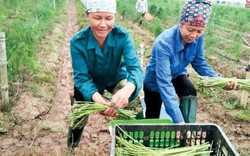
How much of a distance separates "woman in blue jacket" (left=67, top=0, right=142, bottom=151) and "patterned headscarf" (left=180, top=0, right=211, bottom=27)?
47 cm

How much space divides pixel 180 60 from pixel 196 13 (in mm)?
461

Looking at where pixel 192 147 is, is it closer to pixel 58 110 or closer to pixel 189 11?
pixel 189 11

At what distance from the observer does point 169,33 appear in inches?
88.7

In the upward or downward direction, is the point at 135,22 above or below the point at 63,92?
above

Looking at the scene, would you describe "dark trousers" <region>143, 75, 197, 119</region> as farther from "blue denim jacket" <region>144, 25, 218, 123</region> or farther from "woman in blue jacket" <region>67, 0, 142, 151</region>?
"woman in blue jacket" <region>67, 0, 142, 151</region>

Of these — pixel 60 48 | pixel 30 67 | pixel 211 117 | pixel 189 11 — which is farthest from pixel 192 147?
pixel 60 48

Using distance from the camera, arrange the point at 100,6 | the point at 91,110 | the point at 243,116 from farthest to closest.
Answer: the point at 243,116 → the point at 100,6 → the point at 91,110

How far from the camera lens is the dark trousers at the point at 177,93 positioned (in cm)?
243

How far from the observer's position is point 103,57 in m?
2.25

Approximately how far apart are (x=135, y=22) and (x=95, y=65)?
10.4 m

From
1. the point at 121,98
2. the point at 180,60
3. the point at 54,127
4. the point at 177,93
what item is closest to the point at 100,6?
the point at 121,98

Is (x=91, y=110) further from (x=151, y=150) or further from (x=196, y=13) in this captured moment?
(x=196, y=13)

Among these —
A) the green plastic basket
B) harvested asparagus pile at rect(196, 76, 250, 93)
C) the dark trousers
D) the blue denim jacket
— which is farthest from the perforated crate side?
the dark trousers

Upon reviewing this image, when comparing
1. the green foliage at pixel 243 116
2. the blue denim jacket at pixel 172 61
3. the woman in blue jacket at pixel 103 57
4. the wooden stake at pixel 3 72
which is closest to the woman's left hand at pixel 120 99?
the woman in blue jacket at pixel 103 57
